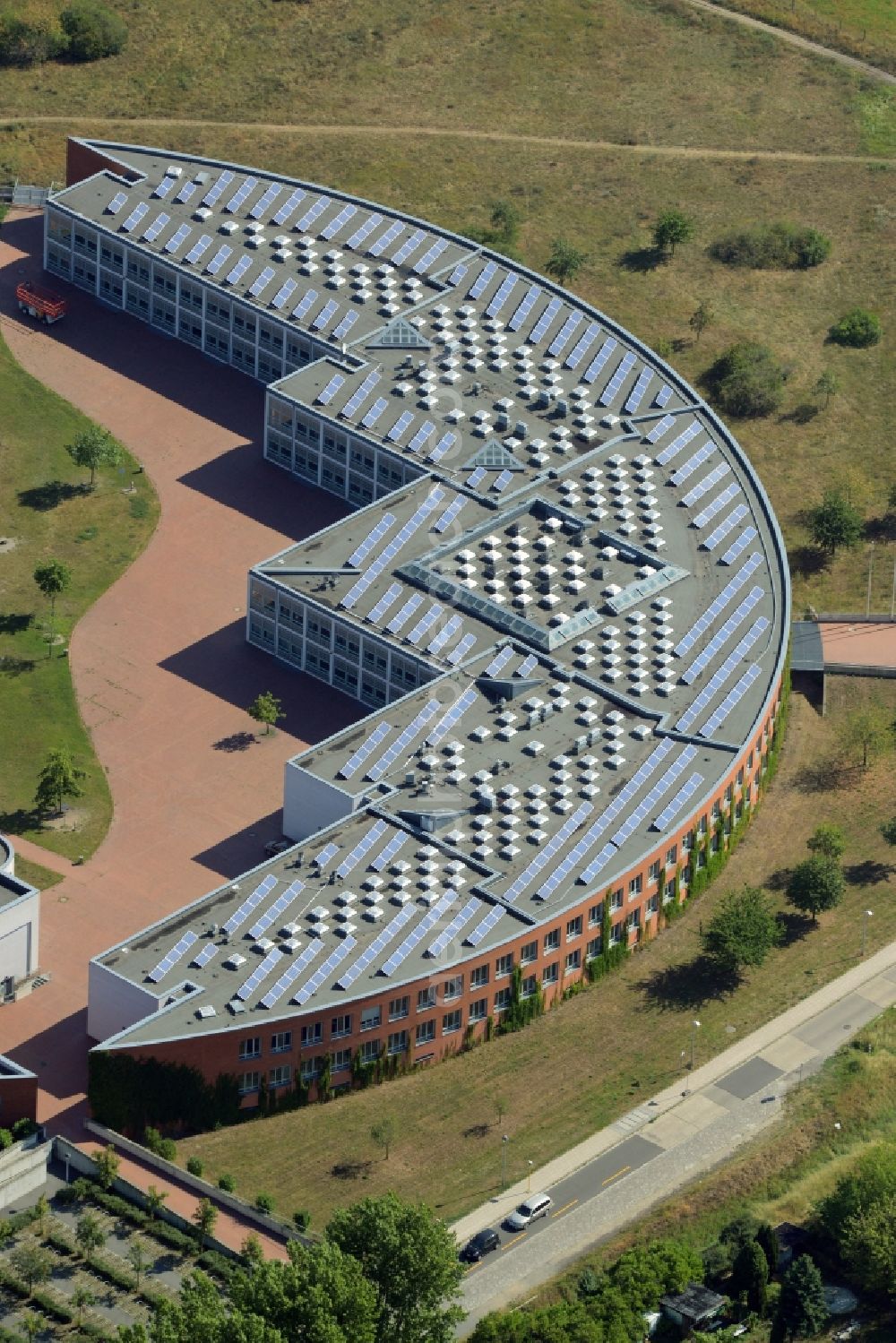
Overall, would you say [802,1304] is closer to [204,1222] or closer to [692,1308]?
[692,1308]

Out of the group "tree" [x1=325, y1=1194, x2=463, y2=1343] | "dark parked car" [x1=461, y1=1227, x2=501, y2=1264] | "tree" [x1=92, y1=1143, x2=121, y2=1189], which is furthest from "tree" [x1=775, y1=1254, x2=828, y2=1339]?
"tree" [x1=92, y1=1143, x2=121, y2=1189]

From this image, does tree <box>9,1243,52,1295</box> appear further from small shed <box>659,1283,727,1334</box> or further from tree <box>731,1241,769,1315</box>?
tree <box>731,1241,769,1315</box>

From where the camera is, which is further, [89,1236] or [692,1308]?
[89,1236]

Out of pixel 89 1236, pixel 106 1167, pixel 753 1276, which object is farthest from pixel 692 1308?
pixel 106 1167

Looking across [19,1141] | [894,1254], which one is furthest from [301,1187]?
[894,1254]

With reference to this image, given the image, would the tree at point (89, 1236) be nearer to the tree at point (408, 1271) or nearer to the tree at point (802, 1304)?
the tree at point (408, 1271)

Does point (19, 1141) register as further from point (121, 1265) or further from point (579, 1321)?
point (579, 1321)
